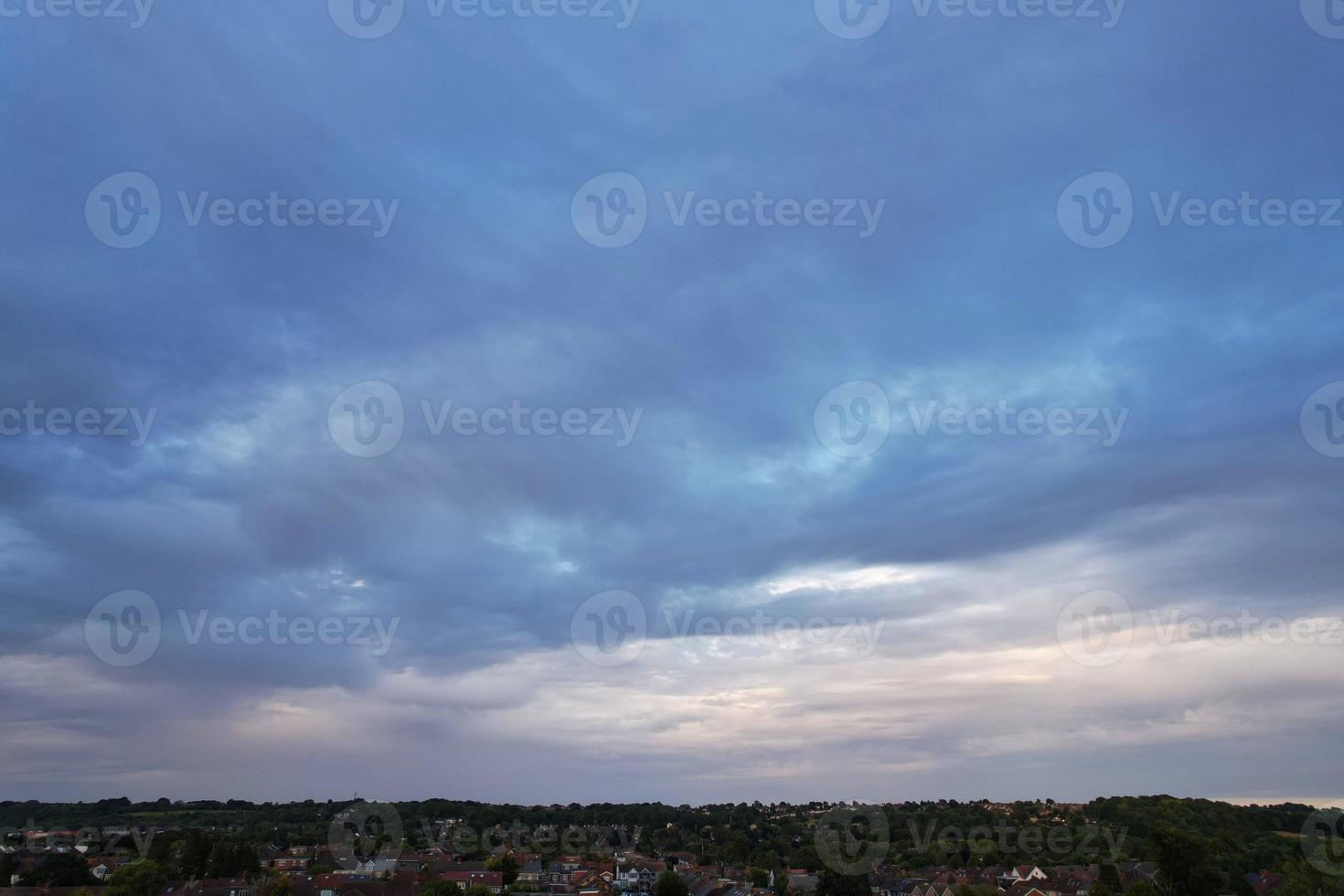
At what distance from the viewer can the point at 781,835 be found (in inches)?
6845

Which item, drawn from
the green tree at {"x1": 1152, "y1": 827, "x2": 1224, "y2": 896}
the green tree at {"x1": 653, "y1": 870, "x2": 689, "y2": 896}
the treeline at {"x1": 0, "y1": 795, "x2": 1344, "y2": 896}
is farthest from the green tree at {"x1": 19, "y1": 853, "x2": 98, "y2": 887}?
the green tree at {"x1": 1152, "y1": 827, "x2": 1224, "y2": 896}

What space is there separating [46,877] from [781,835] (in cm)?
12368

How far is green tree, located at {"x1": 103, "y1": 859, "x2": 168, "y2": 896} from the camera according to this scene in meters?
74.0

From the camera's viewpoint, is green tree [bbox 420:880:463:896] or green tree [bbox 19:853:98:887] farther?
green tree [bbox 19:853:98:887]

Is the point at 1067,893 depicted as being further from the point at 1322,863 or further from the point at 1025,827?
the point at 1025,827

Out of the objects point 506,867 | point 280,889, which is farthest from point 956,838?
point 280,889

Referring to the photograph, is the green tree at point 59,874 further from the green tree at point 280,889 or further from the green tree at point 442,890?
the green tree at point 442,890

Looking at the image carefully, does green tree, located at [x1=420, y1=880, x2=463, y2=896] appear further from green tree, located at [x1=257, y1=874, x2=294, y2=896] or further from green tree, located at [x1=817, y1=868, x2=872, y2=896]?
green tree, located at [x1=817, y1=868, x2=872, y2=896]

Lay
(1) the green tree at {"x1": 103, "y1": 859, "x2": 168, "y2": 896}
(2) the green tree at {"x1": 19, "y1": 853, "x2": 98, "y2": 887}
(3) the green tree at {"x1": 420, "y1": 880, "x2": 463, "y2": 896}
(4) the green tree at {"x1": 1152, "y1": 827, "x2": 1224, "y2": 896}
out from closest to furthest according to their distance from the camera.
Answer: (4) the green tree at {"x1": 1152, "y1": 827, "x2": 1224, "y2": 896} < (3) the green tree at {"x1": 420, "y1": 880, "x2": 463, "y2": 896} < (1) the green tree at {"x1": 103, "y1": 859, "x2": 168, "y2": 896} < (2) the green tree at {"x1": 19, "y1": 853, "x2": 98, "y2": 887}

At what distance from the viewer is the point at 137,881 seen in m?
75.2

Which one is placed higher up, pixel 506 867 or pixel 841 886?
pixel 841 886

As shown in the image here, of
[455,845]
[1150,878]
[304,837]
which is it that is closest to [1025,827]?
[1150,878]

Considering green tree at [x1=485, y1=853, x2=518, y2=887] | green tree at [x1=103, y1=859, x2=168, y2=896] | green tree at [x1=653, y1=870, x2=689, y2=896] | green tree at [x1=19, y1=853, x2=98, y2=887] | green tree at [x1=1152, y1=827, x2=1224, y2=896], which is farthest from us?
green tree at [x1=485, y1=853, x2=518, y2=887]

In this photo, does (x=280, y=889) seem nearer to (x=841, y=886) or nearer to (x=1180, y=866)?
(x=841, y=886)
